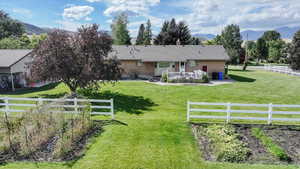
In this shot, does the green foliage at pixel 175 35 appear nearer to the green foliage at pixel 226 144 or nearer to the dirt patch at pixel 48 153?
the green foliage at pixel 226 144

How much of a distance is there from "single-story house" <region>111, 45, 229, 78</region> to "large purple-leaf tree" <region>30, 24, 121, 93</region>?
1129 cm

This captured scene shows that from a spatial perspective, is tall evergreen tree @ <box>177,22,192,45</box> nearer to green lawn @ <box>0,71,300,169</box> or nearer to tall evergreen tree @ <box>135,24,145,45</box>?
tall evergreen tree @ <box>135,24,145,45</box>

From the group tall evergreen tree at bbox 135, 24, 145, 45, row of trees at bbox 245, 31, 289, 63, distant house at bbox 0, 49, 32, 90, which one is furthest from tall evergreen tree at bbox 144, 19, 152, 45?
distant house at bbox 0, 49, 32, 90

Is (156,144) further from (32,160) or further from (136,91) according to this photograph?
(136,91)

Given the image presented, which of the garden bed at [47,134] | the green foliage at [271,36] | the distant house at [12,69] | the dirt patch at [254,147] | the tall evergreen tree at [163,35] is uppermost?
the green foliage at [271,36]

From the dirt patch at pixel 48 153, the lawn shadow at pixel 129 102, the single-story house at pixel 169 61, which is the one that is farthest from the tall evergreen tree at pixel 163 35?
the dirt patch at pixel 48 153

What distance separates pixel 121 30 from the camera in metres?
49.0

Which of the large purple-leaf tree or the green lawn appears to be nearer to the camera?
the green lawn

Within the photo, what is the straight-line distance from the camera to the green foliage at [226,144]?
644cm

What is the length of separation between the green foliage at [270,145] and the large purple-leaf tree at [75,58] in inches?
373

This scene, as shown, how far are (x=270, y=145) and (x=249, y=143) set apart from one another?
690mm

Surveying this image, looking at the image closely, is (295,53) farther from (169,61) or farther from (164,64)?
(164,64)

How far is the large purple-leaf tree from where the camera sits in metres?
12.8

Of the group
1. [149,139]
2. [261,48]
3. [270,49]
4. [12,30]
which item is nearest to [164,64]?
[149,139]
